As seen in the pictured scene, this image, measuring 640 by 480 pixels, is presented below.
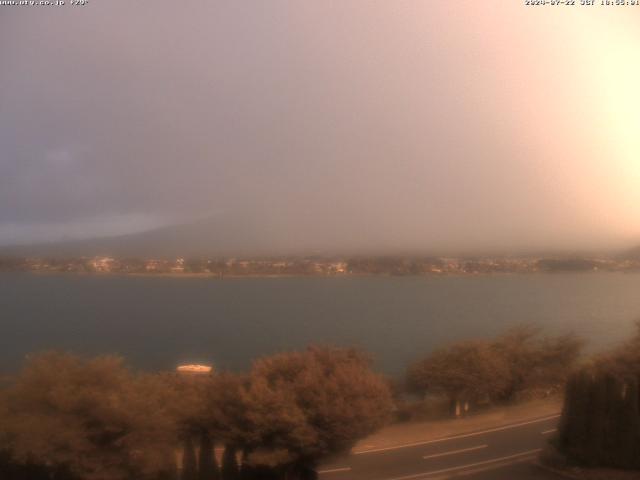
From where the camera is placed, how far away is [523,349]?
1728 centimetres

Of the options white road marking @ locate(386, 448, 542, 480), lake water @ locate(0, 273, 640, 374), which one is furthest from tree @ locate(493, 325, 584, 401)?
white road marking @ locate(386, 448, 542, 480)

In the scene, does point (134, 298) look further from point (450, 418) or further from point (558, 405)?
point (558, 405)

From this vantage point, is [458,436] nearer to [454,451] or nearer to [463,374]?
[454,451]

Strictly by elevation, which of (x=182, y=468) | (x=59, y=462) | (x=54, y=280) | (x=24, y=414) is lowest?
(x=182, y=468)

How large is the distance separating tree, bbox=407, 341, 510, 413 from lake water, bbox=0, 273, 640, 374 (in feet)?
3.40

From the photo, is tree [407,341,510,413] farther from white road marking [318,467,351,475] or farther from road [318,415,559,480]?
white road marking [318,467,351,475]

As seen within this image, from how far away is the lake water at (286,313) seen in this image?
57.1ft

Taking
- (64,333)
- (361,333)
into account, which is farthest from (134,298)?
(361,333)

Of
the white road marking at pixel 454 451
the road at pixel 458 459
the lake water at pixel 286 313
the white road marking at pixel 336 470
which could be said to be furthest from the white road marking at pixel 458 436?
the lake water at pixel 286 313

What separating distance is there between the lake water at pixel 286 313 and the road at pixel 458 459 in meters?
3.25

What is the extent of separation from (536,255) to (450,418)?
11.6 metres

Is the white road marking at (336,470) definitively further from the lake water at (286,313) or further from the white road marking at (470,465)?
the lake water at (286,313)

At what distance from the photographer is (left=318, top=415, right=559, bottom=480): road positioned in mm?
9734

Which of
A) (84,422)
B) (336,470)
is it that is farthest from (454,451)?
(84,422)
